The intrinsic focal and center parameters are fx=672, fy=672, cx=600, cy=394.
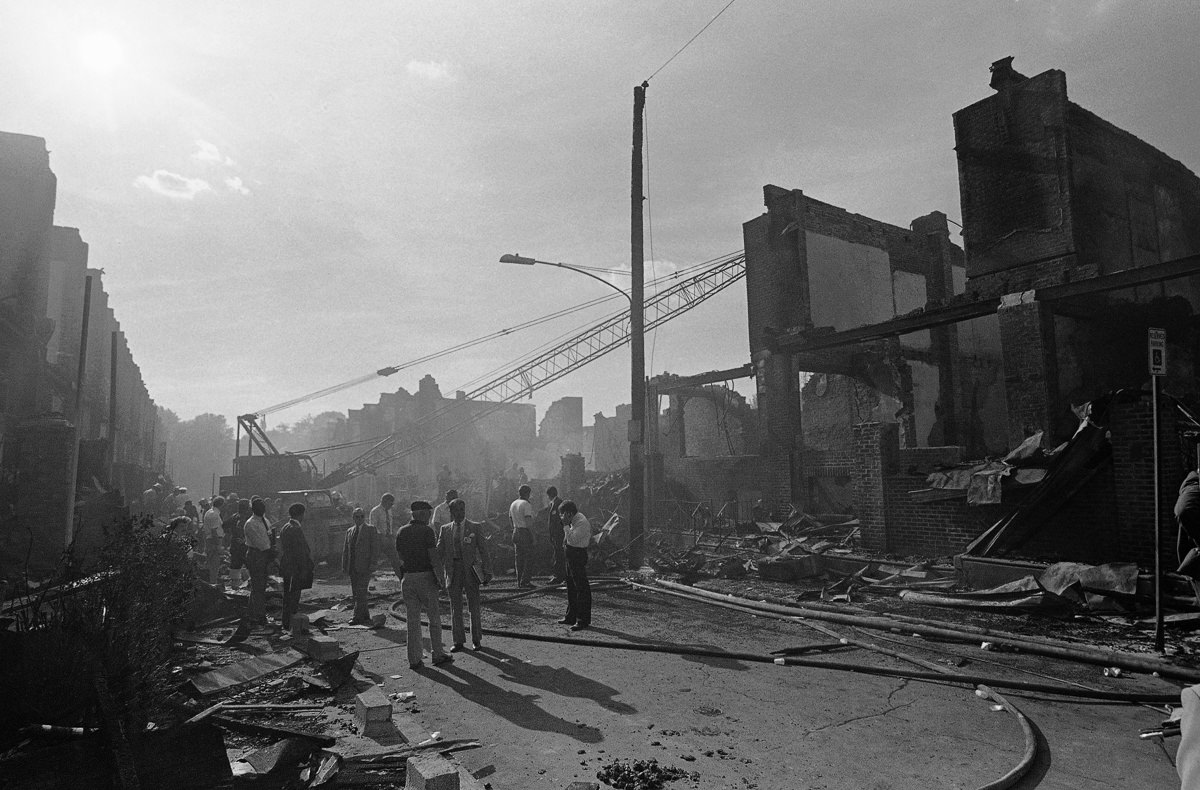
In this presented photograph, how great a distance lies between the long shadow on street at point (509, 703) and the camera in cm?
515

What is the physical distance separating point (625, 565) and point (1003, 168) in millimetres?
14302

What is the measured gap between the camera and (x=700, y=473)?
23.6m

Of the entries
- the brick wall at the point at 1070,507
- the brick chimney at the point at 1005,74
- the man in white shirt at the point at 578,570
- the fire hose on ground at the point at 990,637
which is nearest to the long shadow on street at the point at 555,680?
the man in white shirt at the point at 578,570

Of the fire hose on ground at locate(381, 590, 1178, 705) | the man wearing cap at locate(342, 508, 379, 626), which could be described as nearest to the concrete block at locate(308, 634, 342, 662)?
the fire hose on ground at locate(381, 590, 1178, 705)

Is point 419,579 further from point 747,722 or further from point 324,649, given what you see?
point 747,722

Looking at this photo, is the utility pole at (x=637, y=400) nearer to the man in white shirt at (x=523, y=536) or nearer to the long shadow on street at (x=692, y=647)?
the man in white shirt at (x=523, y=536)

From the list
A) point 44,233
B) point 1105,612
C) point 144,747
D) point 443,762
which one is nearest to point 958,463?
point 1105,612

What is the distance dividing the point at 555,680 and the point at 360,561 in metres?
4.43

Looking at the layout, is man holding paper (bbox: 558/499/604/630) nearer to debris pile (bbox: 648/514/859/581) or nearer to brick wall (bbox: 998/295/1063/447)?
debris pile (bbox: 648/514/859/581)

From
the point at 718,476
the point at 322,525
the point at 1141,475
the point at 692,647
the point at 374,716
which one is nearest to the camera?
the point at 374,716

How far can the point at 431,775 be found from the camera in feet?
Answer: 11.7

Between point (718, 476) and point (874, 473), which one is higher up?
point (874, 473)

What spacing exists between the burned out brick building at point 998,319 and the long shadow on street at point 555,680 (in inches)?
305

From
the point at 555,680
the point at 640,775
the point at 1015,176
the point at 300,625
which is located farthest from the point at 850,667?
the point at 1015,176
